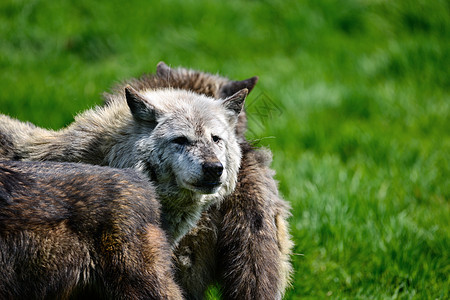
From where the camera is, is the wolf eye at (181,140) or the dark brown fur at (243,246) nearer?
the wolf eye at (181,140)

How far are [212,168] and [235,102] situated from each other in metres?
0.90

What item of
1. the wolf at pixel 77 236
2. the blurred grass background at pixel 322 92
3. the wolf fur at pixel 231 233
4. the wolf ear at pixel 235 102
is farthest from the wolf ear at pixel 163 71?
the wolf at pixel 77 236

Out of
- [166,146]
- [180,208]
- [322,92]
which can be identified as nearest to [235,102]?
[166,146]

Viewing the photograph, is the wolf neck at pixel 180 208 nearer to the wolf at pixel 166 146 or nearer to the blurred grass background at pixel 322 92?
the wolf at pixel 166 146

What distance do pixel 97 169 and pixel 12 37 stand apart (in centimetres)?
663

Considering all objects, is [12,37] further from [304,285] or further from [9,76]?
[304,285]

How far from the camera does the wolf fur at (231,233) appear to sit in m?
4.68

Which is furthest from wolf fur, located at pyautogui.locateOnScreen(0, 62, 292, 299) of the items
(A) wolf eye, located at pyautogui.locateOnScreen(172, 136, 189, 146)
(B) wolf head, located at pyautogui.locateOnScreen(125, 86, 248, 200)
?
(A) wolf eye, located at pyautogui.locateOnScreen(172, 136, 189, 146)

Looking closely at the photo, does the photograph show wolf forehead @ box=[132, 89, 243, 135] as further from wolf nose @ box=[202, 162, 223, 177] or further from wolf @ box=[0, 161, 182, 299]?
wolf @ box=[0, 161, 182, 299]

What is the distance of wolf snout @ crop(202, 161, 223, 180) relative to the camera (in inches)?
169

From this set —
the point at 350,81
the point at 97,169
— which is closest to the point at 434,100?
the point at 350,81

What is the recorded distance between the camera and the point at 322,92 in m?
9.75

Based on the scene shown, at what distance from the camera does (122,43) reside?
31.8 feet

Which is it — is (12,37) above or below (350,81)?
above
